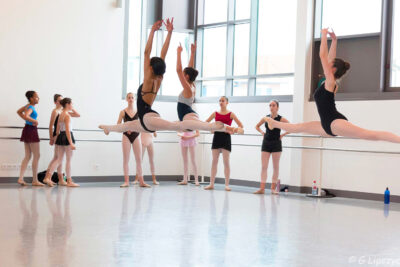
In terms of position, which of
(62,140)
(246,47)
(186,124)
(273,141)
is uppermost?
(246,47)

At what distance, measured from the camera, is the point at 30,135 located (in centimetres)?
969

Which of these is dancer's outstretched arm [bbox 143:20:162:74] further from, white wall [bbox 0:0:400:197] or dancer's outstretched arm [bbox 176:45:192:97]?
white wall [bbox 0:0:400:197]

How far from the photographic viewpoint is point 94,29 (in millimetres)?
11086

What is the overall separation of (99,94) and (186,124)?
5.40 m

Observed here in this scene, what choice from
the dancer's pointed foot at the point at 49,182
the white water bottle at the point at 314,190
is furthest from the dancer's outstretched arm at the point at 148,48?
the white water bottle at the point at 314,190

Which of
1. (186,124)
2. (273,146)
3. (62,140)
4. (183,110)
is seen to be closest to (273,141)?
(273,146)

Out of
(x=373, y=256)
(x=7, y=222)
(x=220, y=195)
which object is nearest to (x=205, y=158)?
(x=220, y=195)

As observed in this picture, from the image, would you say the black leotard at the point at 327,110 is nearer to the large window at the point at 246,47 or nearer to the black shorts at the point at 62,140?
the large window at the point at 246,47

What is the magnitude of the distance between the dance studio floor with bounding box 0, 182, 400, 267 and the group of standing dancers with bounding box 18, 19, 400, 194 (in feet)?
3.48

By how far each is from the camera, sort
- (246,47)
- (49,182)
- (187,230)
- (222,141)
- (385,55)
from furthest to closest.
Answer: (246,47) → (222,141) → (49,182) → (385,55) → (187,230)

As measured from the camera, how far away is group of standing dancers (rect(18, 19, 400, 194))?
5.47 metres

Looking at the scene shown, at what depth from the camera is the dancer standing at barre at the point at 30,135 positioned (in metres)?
9.59

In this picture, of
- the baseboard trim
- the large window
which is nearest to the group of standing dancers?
the baseboard trim

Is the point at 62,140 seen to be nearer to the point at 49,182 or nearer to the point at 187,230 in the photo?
the point at 49,182
